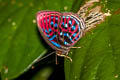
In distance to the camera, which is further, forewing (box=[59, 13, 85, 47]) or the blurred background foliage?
forewing (box=[59, 13, 85, 47])

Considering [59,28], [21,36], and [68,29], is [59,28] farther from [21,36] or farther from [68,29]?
[21,36]

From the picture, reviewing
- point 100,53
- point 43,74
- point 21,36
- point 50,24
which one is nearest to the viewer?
point 100,53

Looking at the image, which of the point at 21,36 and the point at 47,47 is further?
the point at 21,36

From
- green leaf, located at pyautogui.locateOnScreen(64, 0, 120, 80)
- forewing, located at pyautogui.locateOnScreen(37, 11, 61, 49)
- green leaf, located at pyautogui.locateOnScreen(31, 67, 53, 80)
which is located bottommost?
green leaf, located at pyautogui.locateOnScreen(31, 67, 53, 80)

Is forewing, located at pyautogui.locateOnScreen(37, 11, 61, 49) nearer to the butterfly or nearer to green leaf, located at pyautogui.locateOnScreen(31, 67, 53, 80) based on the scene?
the butterfly

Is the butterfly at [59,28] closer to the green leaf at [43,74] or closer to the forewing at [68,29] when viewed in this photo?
the forewing at [68,29]

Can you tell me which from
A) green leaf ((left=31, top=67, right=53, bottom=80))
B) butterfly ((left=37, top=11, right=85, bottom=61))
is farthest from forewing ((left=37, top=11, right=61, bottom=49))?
green leaf ((left=31, top=67, right=53, bottom=80))

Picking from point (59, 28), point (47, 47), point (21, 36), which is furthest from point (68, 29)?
point (21, 36)
